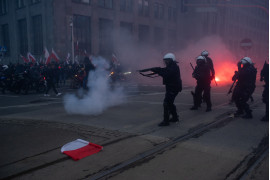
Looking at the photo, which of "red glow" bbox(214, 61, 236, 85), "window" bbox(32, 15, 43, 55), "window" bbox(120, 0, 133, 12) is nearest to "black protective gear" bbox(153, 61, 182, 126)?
"red glow" bbox(214, 61, 236, 85)

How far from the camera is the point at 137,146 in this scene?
4.57m

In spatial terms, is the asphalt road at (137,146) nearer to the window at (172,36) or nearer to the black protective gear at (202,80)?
the black protective gear at (202,80)

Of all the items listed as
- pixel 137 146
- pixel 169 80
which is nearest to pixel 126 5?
pixel 169 80

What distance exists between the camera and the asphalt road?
3.57 m

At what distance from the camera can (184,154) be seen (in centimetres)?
419

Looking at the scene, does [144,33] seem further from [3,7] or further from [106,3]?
[3,7]

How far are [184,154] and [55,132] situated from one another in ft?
9.26

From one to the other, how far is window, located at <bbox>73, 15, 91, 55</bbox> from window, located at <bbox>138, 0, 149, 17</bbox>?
7770 millimetres

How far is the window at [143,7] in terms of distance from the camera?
1298 inches

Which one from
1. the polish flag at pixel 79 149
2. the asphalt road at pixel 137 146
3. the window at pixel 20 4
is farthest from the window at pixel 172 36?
the polish flag at pixel 79 149

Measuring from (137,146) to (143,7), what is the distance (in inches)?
1238

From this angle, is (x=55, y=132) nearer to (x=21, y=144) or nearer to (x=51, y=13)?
(x=21, y=144)

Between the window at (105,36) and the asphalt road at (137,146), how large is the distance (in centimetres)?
2227

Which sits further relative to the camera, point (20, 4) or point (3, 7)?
point (3, 7)
